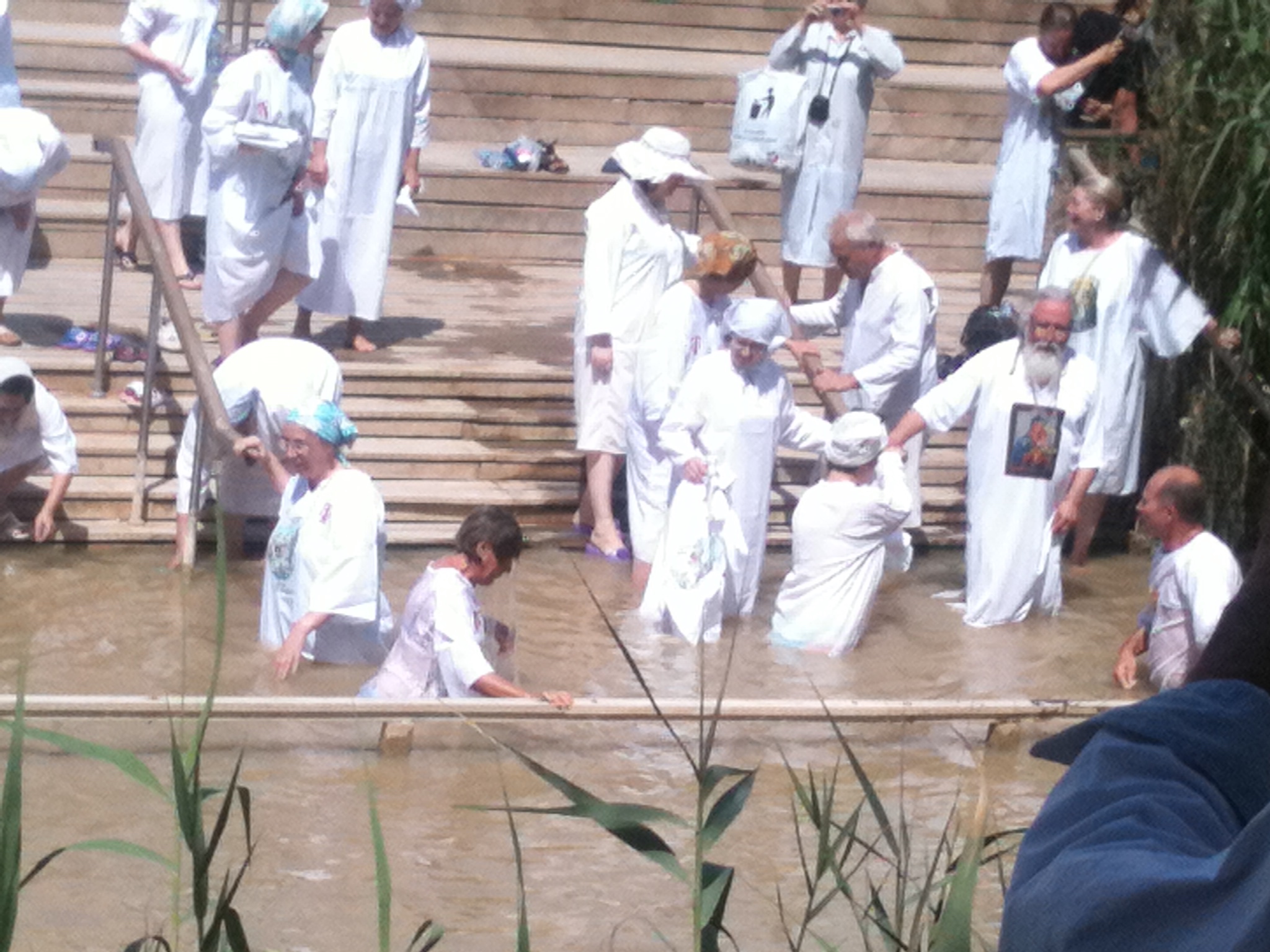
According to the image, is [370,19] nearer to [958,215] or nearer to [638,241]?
[638,241]

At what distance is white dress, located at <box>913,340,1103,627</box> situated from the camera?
9211mm

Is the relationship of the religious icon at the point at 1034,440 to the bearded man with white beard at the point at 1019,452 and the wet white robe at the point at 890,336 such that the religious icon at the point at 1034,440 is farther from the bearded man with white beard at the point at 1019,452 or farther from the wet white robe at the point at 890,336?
the wet white robe at the point at 890,336

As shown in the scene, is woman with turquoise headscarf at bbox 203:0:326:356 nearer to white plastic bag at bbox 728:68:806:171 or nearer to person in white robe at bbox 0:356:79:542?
person in white robe at bbox 0:356:79:542

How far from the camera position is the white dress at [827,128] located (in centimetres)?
1139

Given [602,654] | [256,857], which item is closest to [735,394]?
[602,654]

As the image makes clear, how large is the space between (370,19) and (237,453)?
9.12ft

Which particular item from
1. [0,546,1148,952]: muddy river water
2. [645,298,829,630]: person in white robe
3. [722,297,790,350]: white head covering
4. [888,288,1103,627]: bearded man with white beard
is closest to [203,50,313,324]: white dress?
[0,546,1148,952]: muddy river water

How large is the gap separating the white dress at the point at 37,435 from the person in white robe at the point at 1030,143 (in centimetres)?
491

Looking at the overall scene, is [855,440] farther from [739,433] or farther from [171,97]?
[171,97]

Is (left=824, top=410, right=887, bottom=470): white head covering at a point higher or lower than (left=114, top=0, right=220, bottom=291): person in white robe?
lower

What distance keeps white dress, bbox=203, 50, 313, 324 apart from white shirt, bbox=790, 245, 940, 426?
2.33 m

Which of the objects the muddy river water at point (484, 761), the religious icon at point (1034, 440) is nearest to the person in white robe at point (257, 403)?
the muddy river water at point (484, 761)

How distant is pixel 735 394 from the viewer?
8984 mm

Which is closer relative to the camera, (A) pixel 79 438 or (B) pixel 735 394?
(B) pixel 735 394
